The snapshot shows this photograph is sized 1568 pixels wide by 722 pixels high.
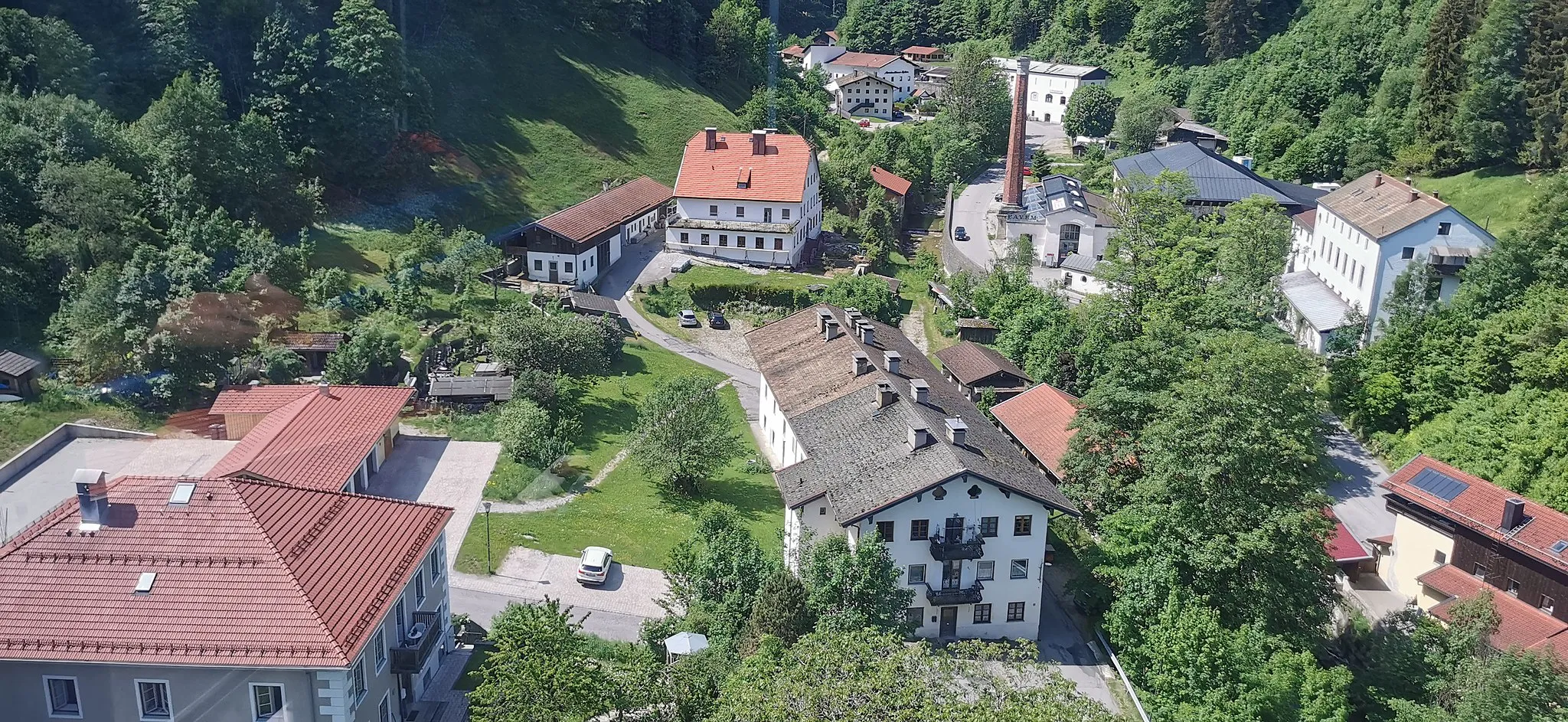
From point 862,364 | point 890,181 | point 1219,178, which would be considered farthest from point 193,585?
point 1219,178

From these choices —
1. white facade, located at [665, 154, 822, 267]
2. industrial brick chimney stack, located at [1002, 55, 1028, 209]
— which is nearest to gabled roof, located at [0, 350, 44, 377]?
white facade, located at [665, 154, 822, 267]

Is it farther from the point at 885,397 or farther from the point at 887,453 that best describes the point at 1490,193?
the point at 887,453

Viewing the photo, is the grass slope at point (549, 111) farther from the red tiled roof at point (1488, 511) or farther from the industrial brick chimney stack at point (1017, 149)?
the red tiled roof at point (1488, 511)

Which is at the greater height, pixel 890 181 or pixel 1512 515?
pixel 890 181

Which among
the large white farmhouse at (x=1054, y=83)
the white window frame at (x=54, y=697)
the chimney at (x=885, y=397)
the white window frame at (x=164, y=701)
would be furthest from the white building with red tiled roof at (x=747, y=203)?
the large white farmhouse at (x=1054, y=83)

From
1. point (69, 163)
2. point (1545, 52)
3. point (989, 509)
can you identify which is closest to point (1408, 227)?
point (1545, 52)

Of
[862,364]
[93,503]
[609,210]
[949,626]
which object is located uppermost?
[609,210]
